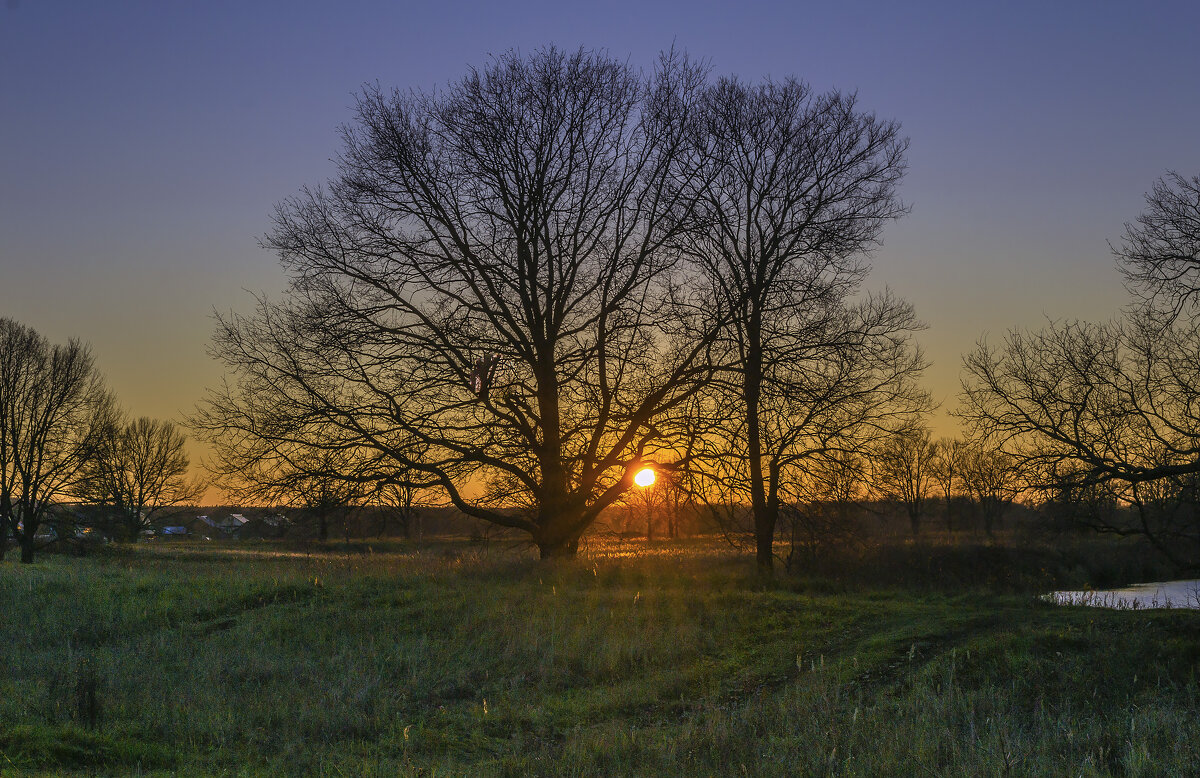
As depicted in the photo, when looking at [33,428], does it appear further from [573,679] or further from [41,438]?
[573,679]

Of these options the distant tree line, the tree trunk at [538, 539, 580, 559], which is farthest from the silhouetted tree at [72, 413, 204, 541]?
the tree trunk at [538, 539, 580, 559]

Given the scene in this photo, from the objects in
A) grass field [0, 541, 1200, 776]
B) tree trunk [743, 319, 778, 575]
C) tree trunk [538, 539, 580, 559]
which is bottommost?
grass field [0, 541, 1200, 776]

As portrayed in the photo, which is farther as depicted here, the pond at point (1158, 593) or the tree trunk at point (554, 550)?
the pond at point (1158, 593)

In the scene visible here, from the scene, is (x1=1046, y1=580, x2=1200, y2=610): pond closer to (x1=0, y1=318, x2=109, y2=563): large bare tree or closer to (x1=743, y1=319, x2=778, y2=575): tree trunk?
(x1=743, y1=319, x2=778, y2=575): tree trunk

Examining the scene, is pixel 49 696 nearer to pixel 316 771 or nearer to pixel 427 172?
pixel 316 771

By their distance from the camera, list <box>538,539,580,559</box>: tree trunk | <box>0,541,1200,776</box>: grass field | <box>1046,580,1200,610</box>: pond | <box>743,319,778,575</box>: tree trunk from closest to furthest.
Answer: <box>0,541,1200,776</box>: grass field → <box>743,319,778,575</box>: tree trunk → <box>538,539,580,559</box>: tree trunk → <box>1046,580,1200,610</box>: pond

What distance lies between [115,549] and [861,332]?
3723cm

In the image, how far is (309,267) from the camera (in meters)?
17.7

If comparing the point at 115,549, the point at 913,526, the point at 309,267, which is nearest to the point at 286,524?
the point at 309,267

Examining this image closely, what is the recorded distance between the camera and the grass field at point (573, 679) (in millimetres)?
7094

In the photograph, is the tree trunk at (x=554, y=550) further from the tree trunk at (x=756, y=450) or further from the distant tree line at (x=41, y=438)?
the distant tree line at (x=41, y=438)

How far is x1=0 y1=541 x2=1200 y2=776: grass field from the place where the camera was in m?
7.09

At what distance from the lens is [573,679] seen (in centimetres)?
1064

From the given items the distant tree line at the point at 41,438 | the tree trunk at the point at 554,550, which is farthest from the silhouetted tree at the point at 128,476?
the tree trunk at the point at 554,550
